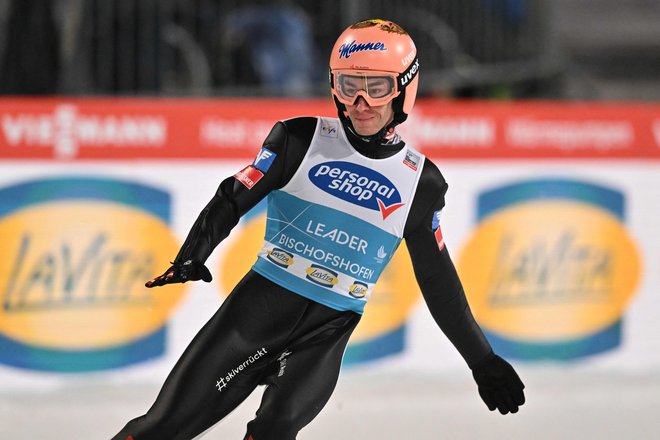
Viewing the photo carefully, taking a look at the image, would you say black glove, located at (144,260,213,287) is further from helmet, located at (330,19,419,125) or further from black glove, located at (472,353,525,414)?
black glove, located at (472,353,525,414)

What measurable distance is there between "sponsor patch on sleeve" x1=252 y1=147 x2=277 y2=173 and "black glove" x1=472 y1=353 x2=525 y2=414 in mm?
1037

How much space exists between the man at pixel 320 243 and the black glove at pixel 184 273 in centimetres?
Answer: 21

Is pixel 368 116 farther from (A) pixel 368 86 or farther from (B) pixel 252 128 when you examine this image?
(B) pixel 252 128

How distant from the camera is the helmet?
3.66 meters

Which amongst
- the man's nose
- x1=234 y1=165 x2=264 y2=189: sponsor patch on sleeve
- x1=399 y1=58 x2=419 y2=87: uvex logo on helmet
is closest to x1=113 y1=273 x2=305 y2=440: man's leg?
x1=234 y1=165 x2=264 y2=189: sponsor patch on sleeve

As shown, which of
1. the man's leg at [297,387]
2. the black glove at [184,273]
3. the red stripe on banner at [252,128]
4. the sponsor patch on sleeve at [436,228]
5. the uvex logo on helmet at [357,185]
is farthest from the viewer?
the red stripe on banner at [252,128]

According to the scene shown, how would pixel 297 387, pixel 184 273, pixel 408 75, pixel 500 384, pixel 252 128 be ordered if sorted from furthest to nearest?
pixel 252 128 → pixel 500 384 → pixel 408 75 → pixel 297 387 → pixel 184 273

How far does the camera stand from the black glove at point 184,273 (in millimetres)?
3287

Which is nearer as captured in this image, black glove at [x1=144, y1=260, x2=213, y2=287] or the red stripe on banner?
black glove at [x1=144, y1=260, x2=213, y2=287]

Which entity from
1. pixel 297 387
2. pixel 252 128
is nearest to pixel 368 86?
pixel 297 387

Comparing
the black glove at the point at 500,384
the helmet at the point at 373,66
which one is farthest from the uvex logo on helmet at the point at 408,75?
the black glove at the point at 500,384

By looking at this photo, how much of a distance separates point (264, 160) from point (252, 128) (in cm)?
263

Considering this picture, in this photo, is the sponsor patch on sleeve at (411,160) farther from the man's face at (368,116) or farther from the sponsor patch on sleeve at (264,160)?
the sponsor patch on sleeve at (264,160)

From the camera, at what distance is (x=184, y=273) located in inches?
130
